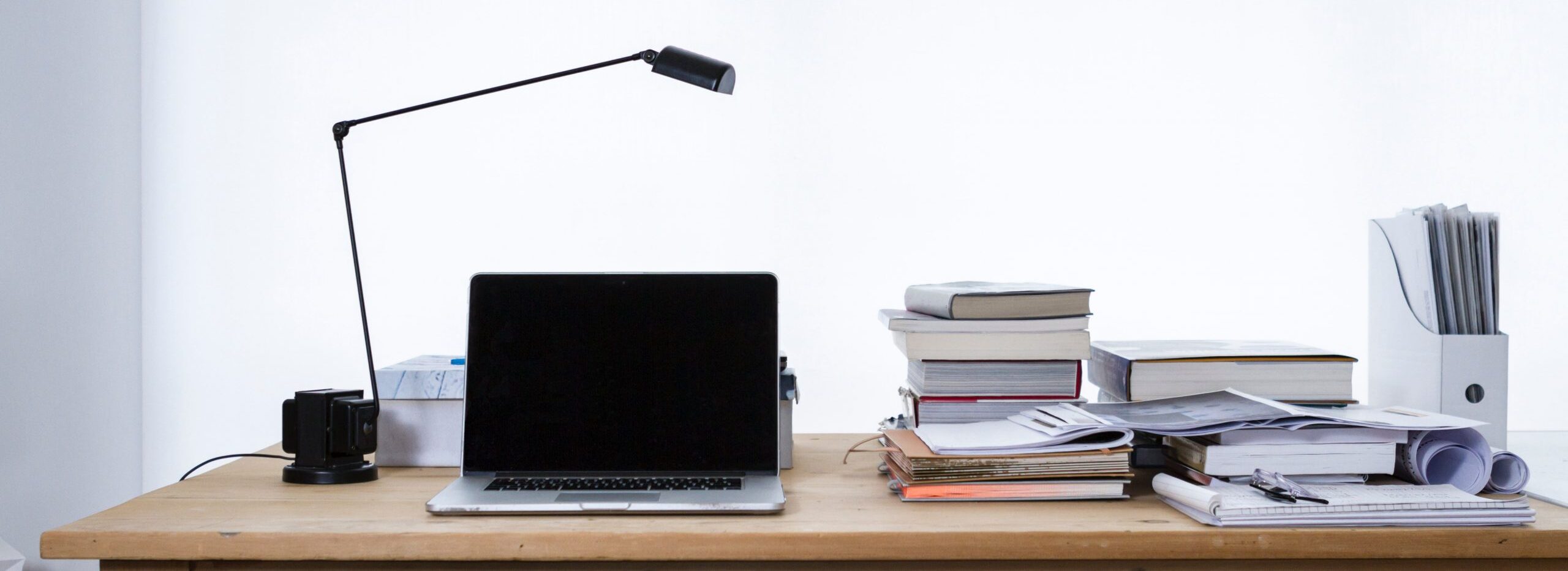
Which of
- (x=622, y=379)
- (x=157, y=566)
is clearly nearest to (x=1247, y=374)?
(x=622, y=379)

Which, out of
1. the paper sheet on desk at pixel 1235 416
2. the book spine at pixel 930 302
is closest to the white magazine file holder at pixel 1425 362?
the paper sheet on desk at pixel 1235 416

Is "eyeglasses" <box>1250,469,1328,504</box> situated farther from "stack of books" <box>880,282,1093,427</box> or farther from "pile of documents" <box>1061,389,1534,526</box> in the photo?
"stack of books" <box>880,282,1093,427</box>

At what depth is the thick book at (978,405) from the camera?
1.08 meters

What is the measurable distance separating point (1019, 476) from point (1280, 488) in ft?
0.79

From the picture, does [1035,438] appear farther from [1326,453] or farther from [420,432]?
[420,432]

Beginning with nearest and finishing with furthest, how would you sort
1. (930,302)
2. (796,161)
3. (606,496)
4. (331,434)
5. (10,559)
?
(606,496) → (331,434) → (930,302) → (10,559) → (796,161)

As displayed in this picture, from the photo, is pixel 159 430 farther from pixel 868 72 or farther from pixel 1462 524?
pixel 1462 524

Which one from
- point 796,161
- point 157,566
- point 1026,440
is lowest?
point 157,566

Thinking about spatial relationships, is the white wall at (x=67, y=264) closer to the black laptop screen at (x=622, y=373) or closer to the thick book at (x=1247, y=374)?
the black laptop screen at (x=622, y=373)

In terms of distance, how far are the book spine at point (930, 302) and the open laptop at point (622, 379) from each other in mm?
205

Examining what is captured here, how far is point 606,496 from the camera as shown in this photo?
89cm

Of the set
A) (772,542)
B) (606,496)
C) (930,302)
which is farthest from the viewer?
(930,302)

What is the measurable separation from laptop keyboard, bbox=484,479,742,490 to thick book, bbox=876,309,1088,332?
28 centimetres

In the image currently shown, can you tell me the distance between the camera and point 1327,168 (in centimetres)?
181
